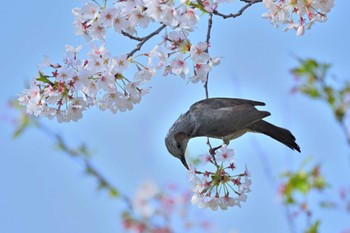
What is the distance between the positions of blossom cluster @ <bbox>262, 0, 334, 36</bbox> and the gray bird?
19.4 inches

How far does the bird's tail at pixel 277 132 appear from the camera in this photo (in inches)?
144

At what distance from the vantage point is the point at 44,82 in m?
3.07

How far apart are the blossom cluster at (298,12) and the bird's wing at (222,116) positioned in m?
0.49

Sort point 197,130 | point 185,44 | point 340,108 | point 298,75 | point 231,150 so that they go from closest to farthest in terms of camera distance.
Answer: point 185,44, point 231,150, point 197,130, point 340,108, point 298,75

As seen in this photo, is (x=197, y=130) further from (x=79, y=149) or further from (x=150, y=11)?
(x=79, y=149)

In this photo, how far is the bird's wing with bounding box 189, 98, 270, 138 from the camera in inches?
138

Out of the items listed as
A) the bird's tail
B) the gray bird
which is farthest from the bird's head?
the bird's tail

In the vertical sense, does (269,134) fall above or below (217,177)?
above

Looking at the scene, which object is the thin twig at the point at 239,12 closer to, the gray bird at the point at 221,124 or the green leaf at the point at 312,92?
the gray bird at the point at 221,124

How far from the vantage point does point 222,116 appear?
3549 mm

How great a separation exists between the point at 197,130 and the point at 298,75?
1803mm

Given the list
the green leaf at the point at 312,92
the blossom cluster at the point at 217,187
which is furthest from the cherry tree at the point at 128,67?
the green leaf at the point at 312,92

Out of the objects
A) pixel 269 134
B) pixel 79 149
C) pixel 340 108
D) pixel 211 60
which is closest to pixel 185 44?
pixel 211 60

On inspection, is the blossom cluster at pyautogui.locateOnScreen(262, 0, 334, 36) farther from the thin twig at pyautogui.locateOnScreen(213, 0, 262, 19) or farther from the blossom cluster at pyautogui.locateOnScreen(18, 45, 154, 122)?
the blossom cluster at pyautogui.locateOnScreen(18, 45, 154, 122)
